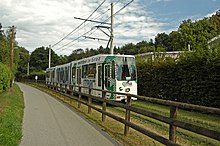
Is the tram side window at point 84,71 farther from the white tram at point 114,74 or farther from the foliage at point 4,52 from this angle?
the foliage at point 4,52

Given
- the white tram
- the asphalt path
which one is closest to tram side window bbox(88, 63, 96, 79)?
the white tram

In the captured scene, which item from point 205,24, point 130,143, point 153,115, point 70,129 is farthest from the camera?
point 205,24

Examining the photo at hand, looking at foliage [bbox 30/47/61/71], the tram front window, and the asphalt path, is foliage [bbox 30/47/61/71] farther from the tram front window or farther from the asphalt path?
the asphalt path

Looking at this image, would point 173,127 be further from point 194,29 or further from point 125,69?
point 194,29

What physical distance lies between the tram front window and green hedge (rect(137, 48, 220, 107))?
2527 mm

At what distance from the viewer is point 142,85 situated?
24.9 meters

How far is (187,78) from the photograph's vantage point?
1795 centimetres

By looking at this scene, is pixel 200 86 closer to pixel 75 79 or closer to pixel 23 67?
pixel 75 79

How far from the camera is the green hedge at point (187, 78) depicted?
51.4 feet

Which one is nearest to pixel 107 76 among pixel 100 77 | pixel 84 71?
pixel 100 77

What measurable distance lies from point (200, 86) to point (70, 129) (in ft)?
31.2

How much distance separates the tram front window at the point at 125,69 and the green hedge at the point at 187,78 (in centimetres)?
253

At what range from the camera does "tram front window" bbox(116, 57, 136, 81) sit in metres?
19.5

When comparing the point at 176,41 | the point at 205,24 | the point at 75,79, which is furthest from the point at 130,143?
the point at 176,41
